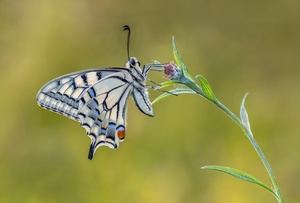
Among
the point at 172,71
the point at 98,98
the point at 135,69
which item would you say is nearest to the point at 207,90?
the point at 172,71

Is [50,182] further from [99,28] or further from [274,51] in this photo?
[274,51]

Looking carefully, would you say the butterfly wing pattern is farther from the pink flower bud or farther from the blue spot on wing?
the pink flower bud

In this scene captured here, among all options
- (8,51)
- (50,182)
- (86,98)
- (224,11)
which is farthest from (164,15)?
(86,98)

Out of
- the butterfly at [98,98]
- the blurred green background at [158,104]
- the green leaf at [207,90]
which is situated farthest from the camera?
the blurred green background at [158,104]

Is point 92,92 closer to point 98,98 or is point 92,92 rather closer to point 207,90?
point 98,98

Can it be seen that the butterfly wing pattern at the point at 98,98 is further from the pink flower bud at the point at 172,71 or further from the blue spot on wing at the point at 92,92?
the pink flower bud at the point at 172,71

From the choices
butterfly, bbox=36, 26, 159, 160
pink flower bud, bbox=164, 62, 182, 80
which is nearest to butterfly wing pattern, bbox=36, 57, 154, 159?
butterfly, bbox=36, 26, 159, 160

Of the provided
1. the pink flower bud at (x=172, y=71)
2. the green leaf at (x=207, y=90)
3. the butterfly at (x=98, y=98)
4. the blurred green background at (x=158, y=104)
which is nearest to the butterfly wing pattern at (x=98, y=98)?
the butterfly at (x=98, y=98)
